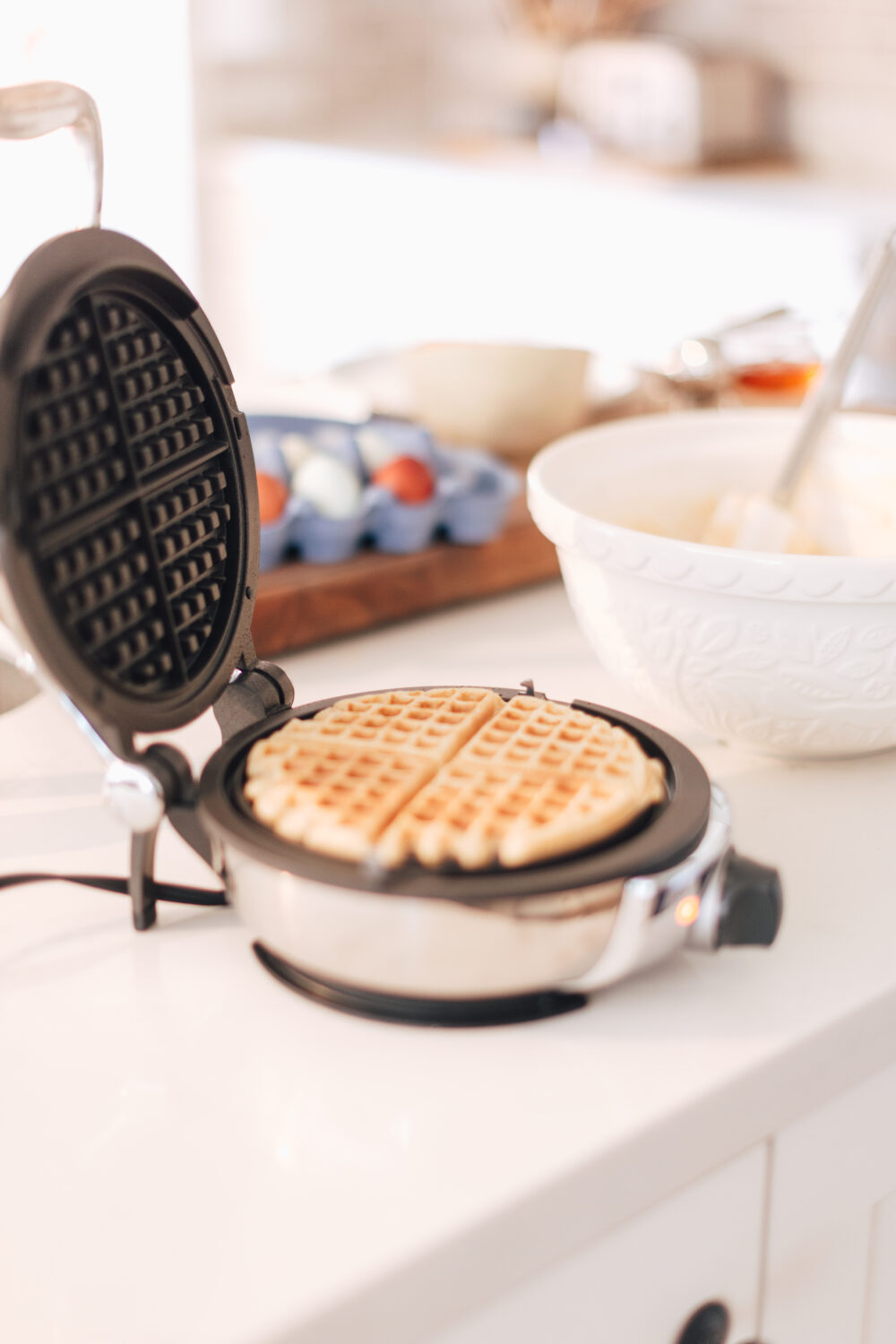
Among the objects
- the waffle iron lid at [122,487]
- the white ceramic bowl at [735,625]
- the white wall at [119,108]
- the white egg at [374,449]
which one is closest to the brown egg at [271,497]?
the white egg at [374,449]

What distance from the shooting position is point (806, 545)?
1.11 metres

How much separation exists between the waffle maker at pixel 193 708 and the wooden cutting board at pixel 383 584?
386mm

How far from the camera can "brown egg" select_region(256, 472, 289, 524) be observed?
122 centimetres

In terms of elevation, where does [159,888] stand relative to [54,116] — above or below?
below

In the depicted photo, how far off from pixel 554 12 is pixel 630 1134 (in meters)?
4.14

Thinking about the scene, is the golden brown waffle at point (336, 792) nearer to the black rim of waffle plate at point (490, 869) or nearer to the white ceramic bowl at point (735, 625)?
the black rim of waffle plate at point (490, 869)

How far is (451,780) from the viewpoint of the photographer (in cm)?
71

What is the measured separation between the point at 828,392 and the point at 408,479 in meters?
0.39

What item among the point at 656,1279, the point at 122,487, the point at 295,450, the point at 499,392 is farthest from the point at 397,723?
the point at 499,392

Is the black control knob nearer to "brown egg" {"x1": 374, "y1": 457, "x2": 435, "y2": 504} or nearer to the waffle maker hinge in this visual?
the waffle maker hinge

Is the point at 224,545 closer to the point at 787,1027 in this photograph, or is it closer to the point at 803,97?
the point at 787,1027

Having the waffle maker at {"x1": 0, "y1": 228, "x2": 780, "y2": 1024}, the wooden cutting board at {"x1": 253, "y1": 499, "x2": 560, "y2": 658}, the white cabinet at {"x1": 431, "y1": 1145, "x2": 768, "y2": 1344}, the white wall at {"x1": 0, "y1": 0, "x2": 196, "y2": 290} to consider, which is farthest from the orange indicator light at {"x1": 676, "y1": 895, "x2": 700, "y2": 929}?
the white wall at {"x1": 0, "y1": 0, "x2": 196, "y2": 290}

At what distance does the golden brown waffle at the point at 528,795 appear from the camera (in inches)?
25.0

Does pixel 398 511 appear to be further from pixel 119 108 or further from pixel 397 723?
pixel 119 108
